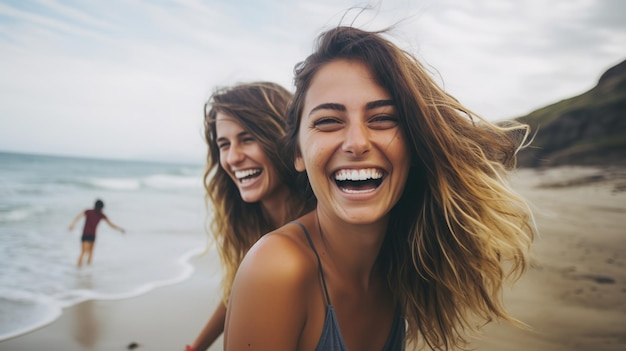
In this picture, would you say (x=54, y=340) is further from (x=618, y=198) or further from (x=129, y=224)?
(x=618, y=198)

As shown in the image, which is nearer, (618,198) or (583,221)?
(583,221)

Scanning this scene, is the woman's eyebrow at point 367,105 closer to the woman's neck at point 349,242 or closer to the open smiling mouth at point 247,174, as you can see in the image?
the woman's neck at point 349,242

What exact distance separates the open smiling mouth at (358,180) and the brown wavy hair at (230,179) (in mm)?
1302

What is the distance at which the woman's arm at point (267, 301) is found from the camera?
1657 mm

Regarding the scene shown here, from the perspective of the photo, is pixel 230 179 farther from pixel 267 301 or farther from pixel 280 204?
pixel 267 301

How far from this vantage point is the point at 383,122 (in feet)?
6.23

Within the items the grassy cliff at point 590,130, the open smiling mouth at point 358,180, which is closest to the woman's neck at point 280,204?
the open smiling mouth at point 358,180

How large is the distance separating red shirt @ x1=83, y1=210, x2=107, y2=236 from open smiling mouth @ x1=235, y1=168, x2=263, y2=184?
6768mm

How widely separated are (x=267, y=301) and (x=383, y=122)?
984 mm

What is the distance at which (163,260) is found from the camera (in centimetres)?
827

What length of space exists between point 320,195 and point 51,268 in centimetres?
763

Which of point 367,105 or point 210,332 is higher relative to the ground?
point 367,105

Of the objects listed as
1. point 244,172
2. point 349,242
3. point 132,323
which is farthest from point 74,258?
point 349,242

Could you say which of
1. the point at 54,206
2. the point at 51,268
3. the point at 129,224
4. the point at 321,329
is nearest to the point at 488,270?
the point at 321,329
